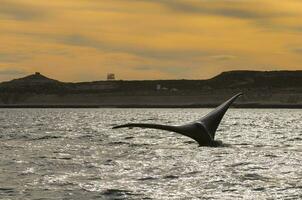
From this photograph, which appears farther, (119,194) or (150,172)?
(150,172)

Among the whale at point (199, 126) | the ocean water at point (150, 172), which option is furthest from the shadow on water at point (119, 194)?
the whale at point (199, 126)

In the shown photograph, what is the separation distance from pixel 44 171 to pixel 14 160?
5.21 meters

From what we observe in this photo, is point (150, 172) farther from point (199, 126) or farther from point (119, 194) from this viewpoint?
point (199, 126)

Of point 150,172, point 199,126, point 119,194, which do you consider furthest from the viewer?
point 199,126

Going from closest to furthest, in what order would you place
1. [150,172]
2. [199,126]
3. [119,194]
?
[119,194], [150,172], [199,126]

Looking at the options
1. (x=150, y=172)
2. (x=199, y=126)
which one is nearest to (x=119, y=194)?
(x=150, y=172)

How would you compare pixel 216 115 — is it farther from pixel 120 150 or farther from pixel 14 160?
pixel 14 160

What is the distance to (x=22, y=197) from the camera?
2247 centimetres

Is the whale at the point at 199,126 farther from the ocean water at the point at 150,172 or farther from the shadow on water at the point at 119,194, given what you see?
the shadow on water at the point at 119,194

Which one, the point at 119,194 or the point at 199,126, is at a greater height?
the point at 199,126

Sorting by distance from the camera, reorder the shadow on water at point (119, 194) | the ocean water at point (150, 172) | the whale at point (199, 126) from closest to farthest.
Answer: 1. the shadow on water at point (119, 194)
2. the ocean water at point (150, 172)
3. the whale at point (199, 126)

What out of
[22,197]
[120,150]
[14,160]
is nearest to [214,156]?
[120,150]

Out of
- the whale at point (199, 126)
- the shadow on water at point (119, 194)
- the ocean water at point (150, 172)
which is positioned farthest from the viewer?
the whale at point (199, 126)

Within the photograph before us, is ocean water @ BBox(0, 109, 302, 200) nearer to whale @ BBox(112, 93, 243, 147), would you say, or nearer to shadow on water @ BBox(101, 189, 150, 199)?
shadow on water @ BBox(101, 189, 150, 199)
